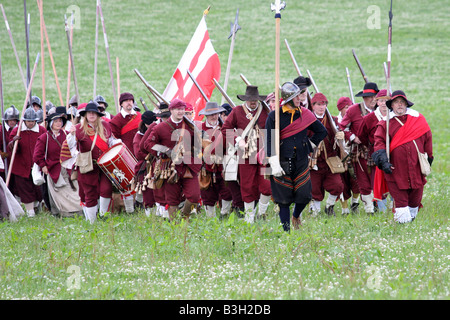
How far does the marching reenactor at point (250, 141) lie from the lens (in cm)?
1056

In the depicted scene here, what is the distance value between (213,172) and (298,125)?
9.62ft

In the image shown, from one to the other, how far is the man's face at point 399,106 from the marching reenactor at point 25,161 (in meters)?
6.64

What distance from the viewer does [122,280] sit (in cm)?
737

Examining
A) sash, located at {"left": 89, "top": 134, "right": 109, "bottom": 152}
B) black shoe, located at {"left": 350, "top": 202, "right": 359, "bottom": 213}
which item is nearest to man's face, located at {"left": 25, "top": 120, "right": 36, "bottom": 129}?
sash, located at {"left": 89, "top": 134, "right": 109, "bottom": 152}

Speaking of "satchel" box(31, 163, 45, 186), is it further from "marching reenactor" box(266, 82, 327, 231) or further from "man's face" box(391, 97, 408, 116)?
"man's face" box(391, 97, 408, 116)

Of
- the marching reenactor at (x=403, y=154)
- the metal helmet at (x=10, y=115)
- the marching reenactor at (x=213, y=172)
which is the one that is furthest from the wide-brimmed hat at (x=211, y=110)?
the metal helmet at (x=10, y=115)

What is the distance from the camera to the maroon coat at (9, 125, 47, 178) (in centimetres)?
1313

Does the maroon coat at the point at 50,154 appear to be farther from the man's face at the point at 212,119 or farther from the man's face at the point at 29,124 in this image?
the man's face at the point at 212,119

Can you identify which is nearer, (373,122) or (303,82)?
(303,82)

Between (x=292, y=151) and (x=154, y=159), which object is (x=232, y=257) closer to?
(x=292, y=151)

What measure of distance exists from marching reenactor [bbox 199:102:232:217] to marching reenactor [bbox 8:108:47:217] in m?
3.35

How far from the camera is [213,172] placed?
38.9ft

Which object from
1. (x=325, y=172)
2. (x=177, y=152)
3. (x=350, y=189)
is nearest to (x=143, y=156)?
(x=177, y=152)
